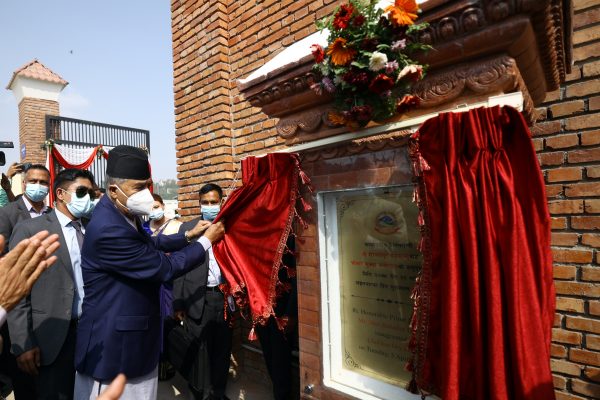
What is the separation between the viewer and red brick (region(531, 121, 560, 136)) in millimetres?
2196

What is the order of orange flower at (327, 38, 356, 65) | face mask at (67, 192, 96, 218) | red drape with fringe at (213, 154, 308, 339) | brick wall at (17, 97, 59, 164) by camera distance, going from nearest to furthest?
orange flower at (327, 38, 356, 65) < red drape with fringe at (213, 154, 308, 339) < face mask at (67, 192, 96, 218) < brick wall at (17, 97, 59, 164)

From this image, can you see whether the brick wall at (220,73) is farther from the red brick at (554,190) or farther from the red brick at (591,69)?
the red brick at (554,190)

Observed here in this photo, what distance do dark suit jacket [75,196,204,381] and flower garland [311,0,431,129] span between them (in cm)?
155

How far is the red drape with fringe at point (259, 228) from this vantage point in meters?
2.30

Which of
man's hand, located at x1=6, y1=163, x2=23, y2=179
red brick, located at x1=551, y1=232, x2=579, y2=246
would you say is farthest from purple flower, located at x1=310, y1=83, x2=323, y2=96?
man's hand, located at x1=6, y1=163, x2=23, y2=179

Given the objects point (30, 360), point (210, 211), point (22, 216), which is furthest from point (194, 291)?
point (22, 216)

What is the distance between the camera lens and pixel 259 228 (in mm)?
2387

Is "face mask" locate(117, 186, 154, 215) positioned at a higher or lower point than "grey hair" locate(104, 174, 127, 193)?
lower

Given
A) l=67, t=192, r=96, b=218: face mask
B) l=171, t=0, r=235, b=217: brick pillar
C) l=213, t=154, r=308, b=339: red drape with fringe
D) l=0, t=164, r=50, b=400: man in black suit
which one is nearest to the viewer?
l=213, t=154, r=308, b=339: red drape with fringe

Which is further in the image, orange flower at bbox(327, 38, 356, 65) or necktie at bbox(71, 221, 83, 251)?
necktie at bbox(71, 221, 83, 251)

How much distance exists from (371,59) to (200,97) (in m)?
3.36

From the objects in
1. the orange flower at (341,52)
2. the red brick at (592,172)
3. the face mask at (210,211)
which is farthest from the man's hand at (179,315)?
the red brick at (592,172)

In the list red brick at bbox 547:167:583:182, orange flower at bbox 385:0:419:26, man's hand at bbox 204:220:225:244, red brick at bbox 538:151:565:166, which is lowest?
man's hand at bbox 204:220:225:244

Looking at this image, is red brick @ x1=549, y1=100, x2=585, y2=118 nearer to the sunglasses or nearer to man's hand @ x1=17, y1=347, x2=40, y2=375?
the sunglasses
